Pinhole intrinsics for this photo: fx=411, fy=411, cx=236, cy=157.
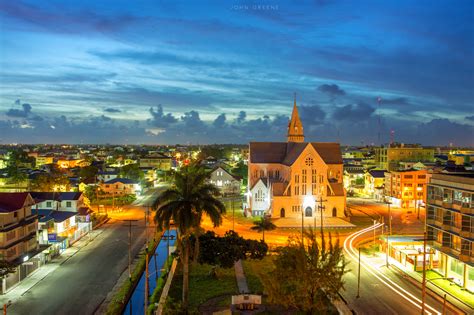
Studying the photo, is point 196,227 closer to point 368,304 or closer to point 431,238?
point 368,304

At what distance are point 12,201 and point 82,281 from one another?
12625 millimetres

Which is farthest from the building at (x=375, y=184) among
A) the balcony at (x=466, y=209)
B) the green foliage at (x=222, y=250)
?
the green foliage at (x=222, y=250)

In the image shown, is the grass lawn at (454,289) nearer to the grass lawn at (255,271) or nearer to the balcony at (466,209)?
the balcony at (466,209)

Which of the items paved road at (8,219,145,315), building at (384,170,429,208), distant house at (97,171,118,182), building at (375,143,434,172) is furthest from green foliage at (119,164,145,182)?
building at (375,143,434,172)

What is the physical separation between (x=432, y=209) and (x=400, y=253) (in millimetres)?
6573

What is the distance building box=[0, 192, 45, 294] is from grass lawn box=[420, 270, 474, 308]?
4083 centimetres

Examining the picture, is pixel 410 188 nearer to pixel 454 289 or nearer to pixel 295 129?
pixel 295 129

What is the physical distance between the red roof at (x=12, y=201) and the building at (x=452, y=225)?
1764 inches

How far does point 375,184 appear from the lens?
107 meters

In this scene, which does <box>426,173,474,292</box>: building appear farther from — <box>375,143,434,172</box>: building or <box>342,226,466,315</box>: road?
<box>375,143,434,172</box>: building

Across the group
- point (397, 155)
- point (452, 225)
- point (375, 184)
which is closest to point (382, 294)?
point (452, 225)

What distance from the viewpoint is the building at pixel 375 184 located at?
102644 millimetres

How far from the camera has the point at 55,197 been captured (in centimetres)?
6588

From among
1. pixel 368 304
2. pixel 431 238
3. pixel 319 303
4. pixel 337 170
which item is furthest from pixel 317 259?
pixel 337 170
